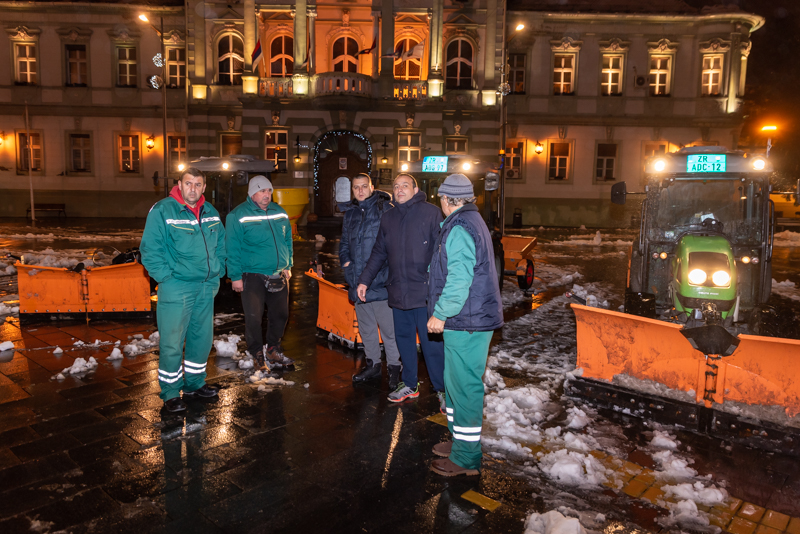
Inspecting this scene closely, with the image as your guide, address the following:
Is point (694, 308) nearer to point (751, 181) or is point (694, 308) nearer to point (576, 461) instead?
point (751, 181)

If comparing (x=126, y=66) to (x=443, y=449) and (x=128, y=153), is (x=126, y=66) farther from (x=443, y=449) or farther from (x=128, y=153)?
(x=443, y=449)

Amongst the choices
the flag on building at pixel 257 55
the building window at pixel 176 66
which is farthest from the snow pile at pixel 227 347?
the building window at pixel 176 66

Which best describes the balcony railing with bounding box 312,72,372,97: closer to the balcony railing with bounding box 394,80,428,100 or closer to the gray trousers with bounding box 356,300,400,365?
the balcony railing with bounding box 394,80,428,100

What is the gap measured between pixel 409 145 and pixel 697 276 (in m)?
21.6

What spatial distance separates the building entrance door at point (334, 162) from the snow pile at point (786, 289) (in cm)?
1776

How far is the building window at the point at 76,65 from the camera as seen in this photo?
29297 mm

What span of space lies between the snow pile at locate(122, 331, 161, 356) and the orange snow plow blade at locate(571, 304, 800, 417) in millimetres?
5289

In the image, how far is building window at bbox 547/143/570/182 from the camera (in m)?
29.6

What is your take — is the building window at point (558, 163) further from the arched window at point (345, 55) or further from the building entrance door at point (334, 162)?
the arched window at point (345, 55)

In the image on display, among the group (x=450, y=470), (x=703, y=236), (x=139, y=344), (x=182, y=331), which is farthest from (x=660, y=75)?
(x=450, y=470)

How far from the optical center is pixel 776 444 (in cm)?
497

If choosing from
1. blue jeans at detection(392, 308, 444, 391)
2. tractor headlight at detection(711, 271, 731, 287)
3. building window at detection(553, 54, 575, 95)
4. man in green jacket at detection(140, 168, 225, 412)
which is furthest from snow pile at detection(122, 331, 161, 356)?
building window at detection(553, 54, 575, 95)

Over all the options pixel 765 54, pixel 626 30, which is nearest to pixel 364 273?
pixel 626 30

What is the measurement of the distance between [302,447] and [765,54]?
46.5 m
